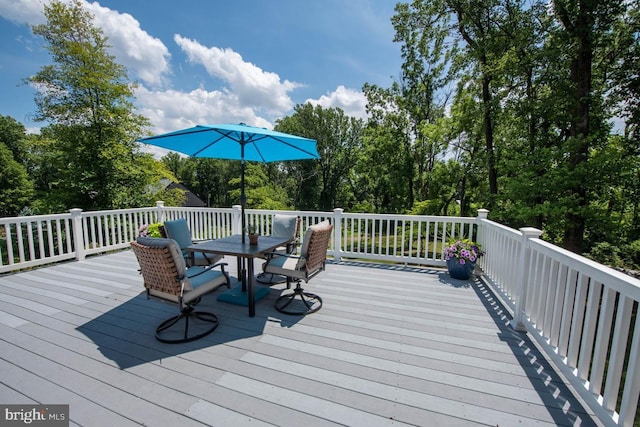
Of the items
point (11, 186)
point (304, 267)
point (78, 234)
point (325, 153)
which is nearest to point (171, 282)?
point (304, 267)

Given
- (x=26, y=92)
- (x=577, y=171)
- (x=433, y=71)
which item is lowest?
(x=577, y=171)

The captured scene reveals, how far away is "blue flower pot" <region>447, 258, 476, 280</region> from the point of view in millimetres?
4191

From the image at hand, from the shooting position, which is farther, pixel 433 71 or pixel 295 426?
pixel 433 71

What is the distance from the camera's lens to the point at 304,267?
3033mm

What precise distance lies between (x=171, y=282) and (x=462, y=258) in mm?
3913

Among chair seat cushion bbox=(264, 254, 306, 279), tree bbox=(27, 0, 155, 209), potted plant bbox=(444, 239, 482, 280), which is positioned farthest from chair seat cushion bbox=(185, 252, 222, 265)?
tree bbox=(27, 0, 155, 209)

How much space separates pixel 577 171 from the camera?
568 cm

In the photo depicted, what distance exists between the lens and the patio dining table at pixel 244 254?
2994 millimetres

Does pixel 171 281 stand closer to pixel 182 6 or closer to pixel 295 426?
pixel 295 426

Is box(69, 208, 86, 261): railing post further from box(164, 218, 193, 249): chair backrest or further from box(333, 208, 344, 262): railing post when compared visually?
box(333, 208, 344, 262): railing post

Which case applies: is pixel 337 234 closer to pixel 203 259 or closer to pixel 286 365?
pixel 203 259

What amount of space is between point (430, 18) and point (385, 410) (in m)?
11.3

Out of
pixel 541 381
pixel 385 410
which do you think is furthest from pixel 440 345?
pixel 385 410

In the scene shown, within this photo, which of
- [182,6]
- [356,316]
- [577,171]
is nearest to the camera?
[356,316]
